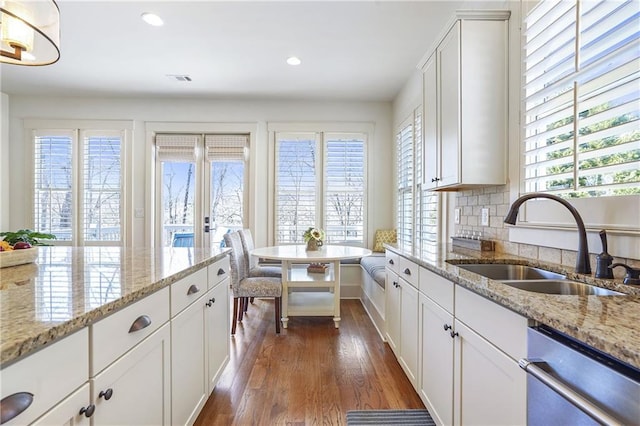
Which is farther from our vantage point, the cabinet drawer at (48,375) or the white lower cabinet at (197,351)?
the white lower cabinet at (197,351)

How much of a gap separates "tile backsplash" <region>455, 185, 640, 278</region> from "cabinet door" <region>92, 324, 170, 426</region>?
1.78 meters

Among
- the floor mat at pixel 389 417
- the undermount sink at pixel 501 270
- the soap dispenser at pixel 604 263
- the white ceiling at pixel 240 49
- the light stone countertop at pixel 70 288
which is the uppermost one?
the white ceiling at pixel 240 49

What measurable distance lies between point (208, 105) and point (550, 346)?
470cm

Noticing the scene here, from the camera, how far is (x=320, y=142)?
14.6ft

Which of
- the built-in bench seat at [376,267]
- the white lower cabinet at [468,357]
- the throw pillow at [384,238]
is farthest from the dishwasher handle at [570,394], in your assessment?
the throw pillow at [384,238]

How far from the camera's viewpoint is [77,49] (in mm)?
3084

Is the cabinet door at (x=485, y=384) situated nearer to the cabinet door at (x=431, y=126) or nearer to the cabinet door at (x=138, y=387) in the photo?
the cabinet door at (x=138, y=387)

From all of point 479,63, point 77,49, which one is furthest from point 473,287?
point 77,49

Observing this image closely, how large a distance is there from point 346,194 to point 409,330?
2734mm

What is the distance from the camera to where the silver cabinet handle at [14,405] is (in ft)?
1.85

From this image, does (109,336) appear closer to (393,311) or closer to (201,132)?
(393,311)

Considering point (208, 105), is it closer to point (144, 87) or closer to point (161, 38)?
point (144, 87)

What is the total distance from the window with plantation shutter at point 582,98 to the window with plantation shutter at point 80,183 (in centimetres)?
490

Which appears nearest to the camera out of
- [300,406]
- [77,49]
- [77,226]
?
[300,406]
